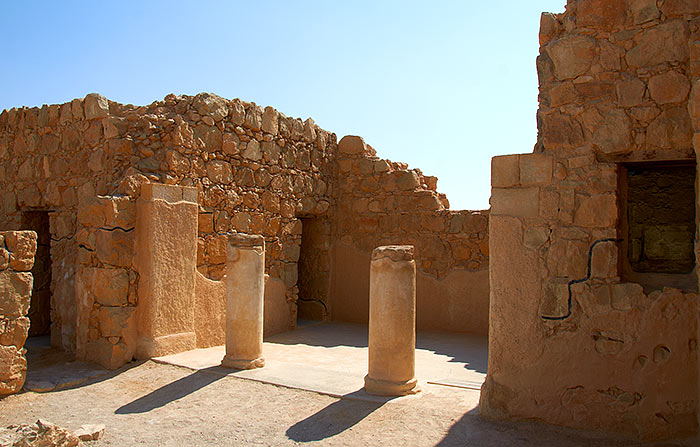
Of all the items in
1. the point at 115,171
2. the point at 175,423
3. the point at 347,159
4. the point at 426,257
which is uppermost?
the point at 347,159

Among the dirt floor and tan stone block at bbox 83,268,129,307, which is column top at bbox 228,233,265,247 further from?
the dirt floor

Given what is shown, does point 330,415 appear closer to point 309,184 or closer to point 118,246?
point 118,246

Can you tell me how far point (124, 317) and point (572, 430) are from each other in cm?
500

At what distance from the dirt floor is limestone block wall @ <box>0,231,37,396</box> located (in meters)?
0.24

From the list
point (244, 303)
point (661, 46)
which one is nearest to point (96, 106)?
point (244, 303)

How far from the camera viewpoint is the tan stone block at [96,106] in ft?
23.7

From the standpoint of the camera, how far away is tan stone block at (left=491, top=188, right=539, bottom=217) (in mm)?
4371

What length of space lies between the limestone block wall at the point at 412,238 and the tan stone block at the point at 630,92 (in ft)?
16.5

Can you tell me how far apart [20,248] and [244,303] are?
7.67 feet

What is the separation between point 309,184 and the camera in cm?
966

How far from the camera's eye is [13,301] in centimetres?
529

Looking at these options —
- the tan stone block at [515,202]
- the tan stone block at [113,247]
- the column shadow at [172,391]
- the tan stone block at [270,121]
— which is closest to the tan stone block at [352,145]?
the tan stone block at [270,121]

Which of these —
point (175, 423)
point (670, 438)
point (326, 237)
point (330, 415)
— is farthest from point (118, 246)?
point (670, 438)

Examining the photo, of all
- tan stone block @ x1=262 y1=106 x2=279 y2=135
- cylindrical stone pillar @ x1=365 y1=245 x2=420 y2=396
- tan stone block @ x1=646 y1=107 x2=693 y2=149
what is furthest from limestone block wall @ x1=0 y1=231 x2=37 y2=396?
tan stone block @ x1=646 y1=107 x2=693 y2=149
